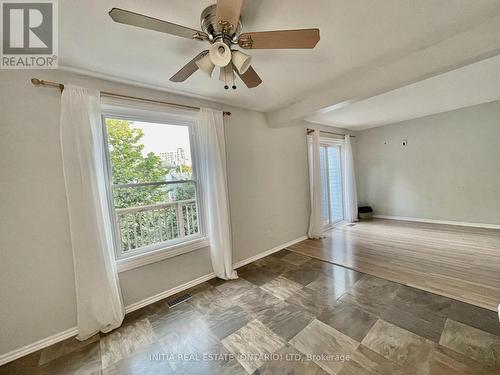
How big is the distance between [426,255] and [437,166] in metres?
2.53

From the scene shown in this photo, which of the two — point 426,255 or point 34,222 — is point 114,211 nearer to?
point 34,222

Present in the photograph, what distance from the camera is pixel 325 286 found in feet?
7.55

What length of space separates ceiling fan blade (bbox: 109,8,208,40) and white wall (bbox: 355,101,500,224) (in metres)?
5.31

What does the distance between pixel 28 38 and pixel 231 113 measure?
79.2 inches

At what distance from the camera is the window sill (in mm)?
2070

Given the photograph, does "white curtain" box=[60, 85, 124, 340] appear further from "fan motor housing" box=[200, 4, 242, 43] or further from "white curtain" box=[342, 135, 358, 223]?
"white curtain" box=[342, 135, 358, 223]

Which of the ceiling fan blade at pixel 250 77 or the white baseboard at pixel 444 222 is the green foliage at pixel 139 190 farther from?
the white baseboard at pixel 444 222

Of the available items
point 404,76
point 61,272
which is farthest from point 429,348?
point 61,272

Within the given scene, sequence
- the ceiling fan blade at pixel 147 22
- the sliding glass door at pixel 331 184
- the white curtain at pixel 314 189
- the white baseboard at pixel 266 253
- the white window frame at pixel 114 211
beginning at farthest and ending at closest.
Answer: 1. the sliding glass door at pixel 331 184
2. the white curtain at pixel 314 189
3. the white baseboard at pixel 266 253
4. the white window frame at pixel 114 211
5. the ceiling fan blade at pixel 147 22

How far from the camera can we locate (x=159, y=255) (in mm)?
2277

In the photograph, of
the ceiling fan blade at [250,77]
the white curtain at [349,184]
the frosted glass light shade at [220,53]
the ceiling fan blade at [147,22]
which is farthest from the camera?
the white curtain at [349,184]

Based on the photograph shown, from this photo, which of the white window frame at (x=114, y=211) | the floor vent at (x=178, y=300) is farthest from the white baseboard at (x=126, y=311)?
the white window frame at (x=114, y=211)

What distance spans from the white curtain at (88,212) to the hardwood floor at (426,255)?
8.92 feet

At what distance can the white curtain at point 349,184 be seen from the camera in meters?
4.95
